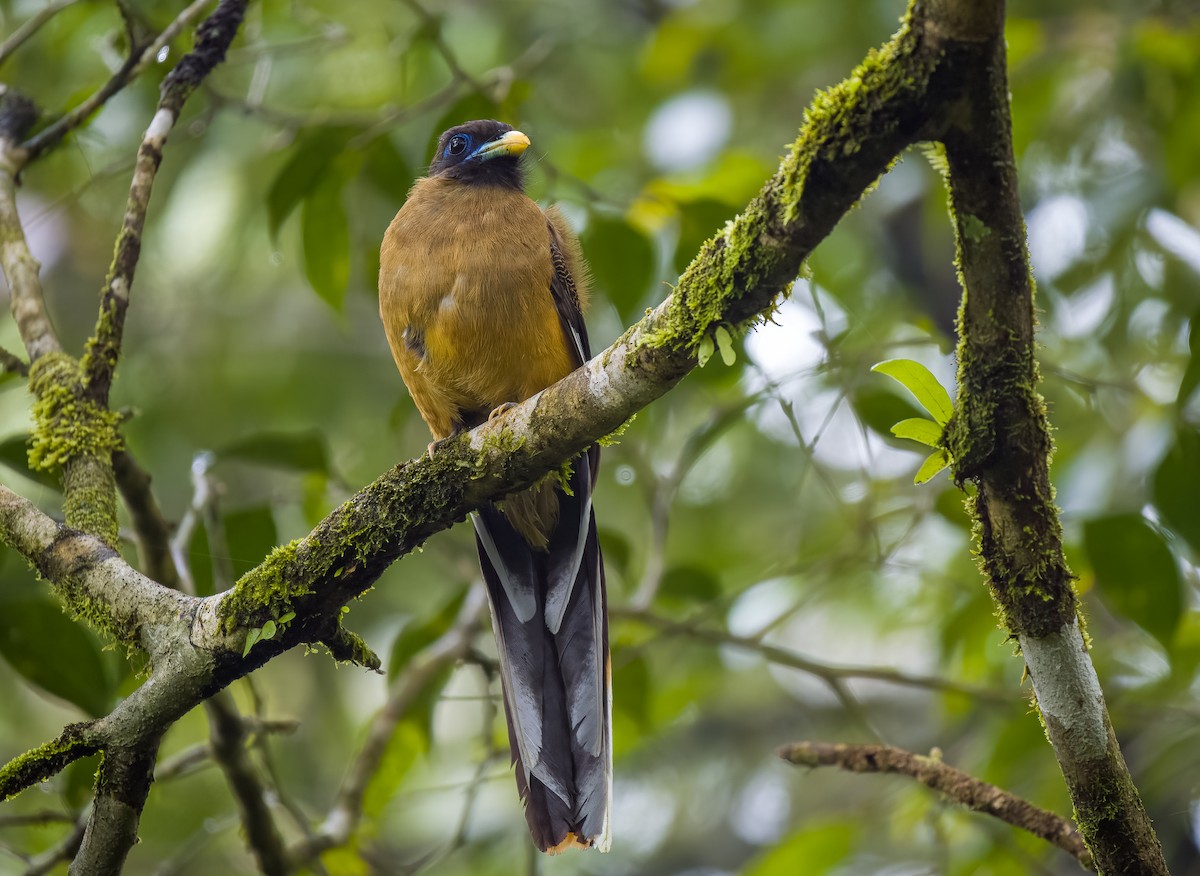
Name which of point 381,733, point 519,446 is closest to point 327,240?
point 519,446

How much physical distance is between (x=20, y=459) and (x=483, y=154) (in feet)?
6.71

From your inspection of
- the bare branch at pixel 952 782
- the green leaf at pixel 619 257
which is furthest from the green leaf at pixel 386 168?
the bare branch at pixel 952 782

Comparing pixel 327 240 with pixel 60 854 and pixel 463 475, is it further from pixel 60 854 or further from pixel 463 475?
pixel 60 854

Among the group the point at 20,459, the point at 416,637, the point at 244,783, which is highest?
the point at 20,459

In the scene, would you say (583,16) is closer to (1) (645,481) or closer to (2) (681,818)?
(1) (645,481)

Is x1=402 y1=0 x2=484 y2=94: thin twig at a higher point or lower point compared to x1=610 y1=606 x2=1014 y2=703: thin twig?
higher

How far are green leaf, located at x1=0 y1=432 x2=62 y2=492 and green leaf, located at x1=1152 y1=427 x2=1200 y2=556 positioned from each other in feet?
10.2

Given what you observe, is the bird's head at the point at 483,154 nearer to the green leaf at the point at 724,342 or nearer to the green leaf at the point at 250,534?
the green leaf at the point at 250,534

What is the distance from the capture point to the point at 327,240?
4.09m

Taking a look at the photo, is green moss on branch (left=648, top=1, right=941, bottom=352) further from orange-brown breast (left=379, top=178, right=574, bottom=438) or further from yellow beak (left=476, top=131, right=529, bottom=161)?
yellow beak (left=476, top=131, right=529, bottom=161)

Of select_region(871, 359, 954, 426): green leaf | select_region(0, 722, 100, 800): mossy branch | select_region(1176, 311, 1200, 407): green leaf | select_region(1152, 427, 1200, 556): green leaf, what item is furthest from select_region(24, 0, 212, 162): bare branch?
select_region(1152, 427, 1200, 556): green leaf

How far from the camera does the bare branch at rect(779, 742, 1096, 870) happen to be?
111 inches

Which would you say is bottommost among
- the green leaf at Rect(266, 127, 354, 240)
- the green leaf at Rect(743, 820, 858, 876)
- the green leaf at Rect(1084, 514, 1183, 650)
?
the green leaf at Rect(743, 820, 858, 876)

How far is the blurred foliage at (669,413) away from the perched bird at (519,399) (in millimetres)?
311
